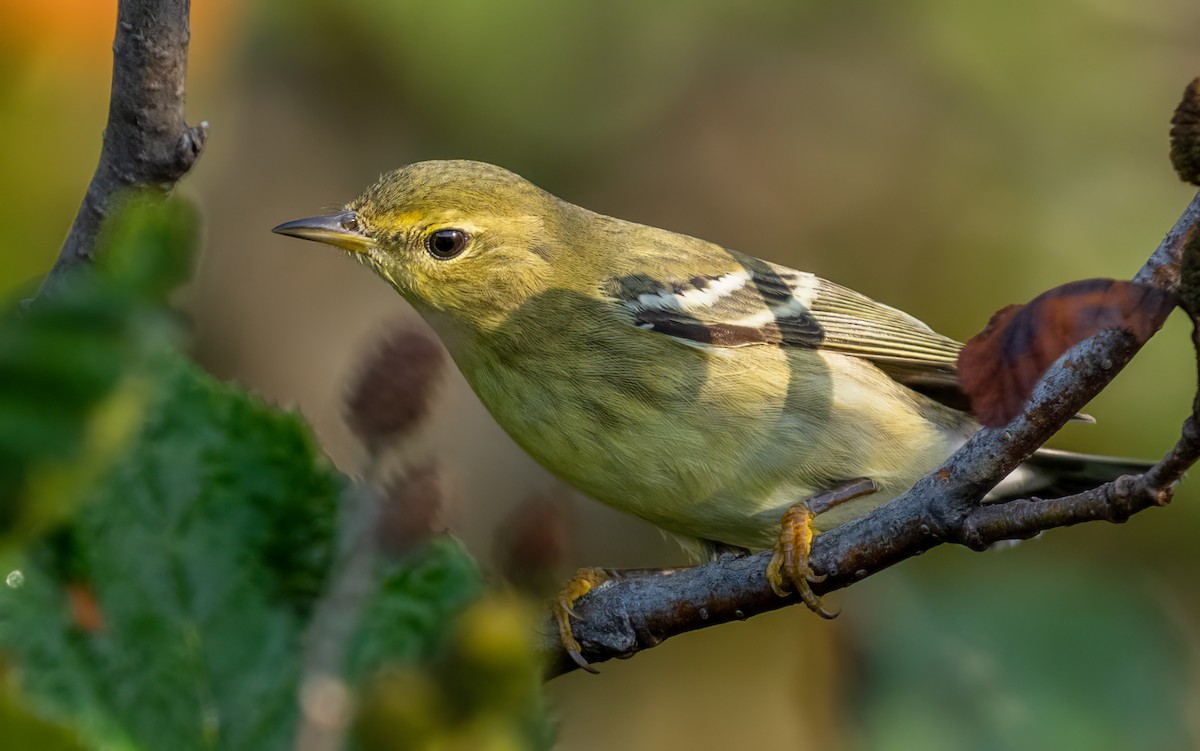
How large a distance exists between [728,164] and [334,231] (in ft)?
8.71

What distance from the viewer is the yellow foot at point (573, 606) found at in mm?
3225

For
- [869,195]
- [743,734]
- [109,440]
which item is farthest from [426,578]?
[869,195]

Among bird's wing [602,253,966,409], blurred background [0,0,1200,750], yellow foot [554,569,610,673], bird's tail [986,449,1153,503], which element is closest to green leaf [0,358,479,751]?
yellow foot [554,569,610,673]

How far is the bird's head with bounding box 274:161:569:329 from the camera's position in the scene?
4.17 m

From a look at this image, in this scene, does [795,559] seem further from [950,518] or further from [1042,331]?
[1042,331]

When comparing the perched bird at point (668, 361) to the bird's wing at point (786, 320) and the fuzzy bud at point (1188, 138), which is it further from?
the fuzzy bud at point (1188, 138)

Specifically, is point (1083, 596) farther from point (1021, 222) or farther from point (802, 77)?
point (802, 77)

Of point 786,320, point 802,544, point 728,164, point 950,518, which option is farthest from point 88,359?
point 728,164

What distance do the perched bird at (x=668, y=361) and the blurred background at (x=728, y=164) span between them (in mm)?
625

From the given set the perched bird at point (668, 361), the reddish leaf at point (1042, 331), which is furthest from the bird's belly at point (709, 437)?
the reddish leaf at point (1042, 331)

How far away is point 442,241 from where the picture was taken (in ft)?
14.0

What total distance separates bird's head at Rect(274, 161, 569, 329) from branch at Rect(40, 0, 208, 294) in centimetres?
215

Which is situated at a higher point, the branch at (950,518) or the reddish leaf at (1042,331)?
the reddish leaf at (1042,331)

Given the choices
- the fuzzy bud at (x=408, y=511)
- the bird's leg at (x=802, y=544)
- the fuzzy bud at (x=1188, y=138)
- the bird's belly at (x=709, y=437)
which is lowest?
the bird's leg at (x=802, y=544)
